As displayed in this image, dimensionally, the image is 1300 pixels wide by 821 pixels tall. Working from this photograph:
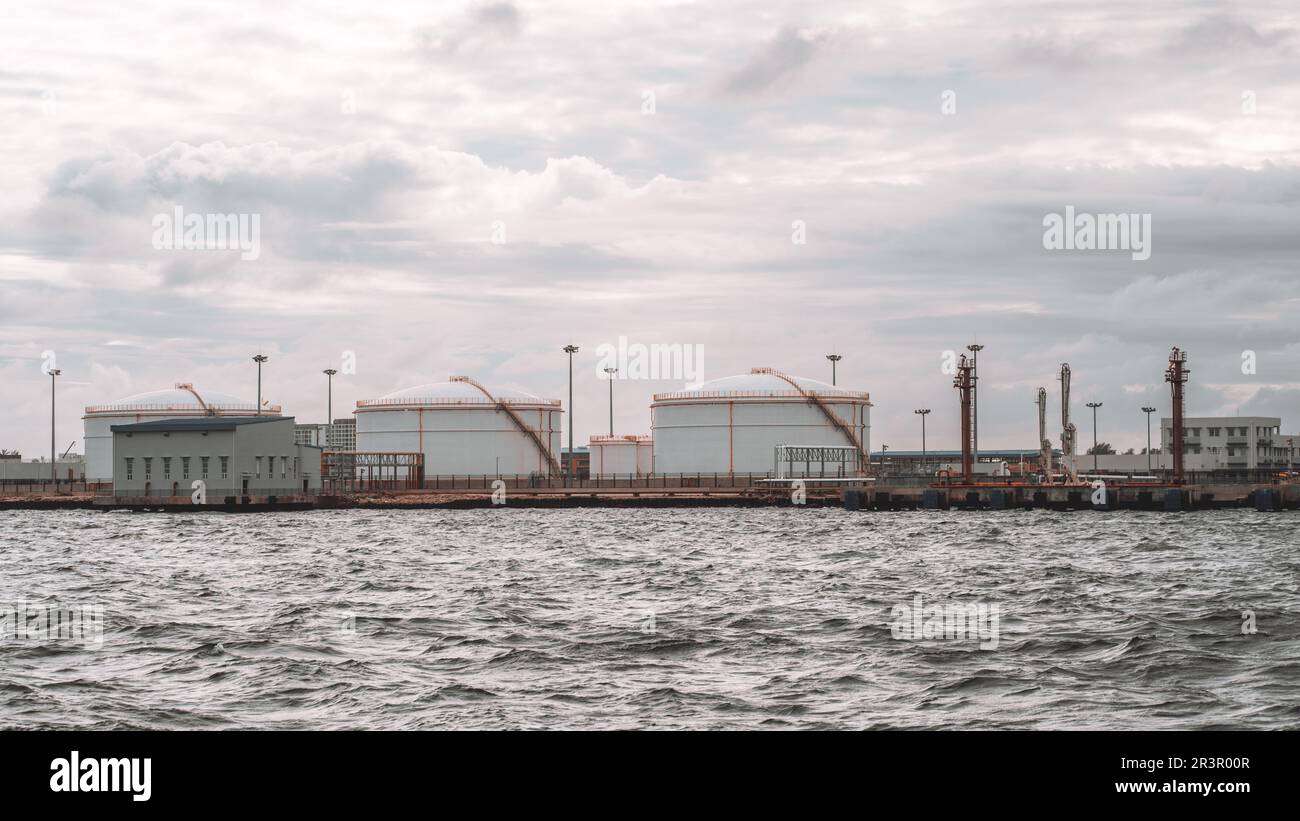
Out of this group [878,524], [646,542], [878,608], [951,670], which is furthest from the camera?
[878,524]

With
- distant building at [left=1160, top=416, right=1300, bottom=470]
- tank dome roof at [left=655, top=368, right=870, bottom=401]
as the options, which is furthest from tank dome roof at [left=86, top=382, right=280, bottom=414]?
distant building at [left=1160, top=416, right=1300, bottom=470]

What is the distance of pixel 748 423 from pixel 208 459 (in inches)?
1762

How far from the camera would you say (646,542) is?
5700 centimetres

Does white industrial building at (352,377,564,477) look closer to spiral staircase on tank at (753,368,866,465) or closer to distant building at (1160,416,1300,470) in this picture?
spiral staircase on tank at (753,368,866,465)

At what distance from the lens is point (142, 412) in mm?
129250

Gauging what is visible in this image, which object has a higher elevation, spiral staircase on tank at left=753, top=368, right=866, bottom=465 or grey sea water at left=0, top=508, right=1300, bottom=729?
spiral staircase on tank at left=753, top=368, right=866, bottom=465

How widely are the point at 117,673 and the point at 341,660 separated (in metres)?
3.40

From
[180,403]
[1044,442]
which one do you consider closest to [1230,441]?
[1044,442]

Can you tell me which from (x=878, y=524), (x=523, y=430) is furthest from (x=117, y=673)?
(x=523, y=430)

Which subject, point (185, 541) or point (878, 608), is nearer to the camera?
point (878, 608)

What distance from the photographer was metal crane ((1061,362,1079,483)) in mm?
103387

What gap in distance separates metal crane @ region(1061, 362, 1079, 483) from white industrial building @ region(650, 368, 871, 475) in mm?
18443

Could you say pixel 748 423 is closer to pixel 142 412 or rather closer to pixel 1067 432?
pixel 1067 432
